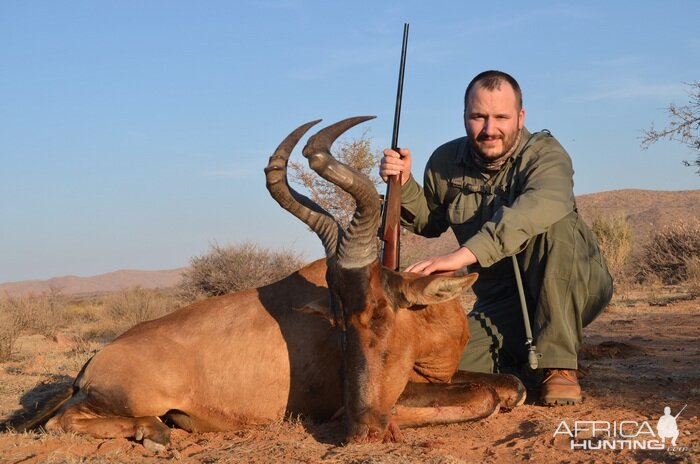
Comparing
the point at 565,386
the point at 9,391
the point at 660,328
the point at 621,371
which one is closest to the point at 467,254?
the point at 565,386

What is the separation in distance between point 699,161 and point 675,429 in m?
13.2

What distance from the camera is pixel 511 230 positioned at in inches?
225

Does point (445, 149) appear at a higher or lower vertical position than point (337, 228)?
higher

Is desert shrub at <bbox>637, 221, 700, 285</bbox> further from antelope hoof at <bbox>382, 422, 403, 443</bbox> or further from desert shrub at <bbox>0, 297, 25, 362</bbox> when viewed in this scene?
antelope hoof at <bbox>382, 422, 403, 443</bbox>

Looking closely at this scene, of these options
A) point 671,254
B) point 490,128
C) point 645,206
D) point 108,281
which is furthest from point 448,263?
point 108,281

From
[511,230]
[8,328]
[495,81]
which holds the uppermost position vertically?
[495,81]

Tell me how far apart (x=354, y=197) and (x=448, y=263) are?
82cm

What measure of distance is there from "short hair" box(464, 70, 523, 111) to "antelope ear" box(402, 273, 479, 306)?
2074 mm

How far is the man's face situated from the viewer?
6.54 meters

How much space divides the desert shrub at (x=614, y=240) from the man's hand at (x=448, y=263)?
18.1m

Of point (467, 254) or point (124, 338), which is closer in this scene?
point (467, 254)

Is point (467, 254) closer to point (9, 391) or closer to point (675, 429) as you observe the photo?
point (675, 429)

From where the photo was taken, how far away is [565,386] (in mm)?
5984

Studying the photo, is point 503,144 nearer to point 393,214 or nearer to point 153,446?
point 393,214
